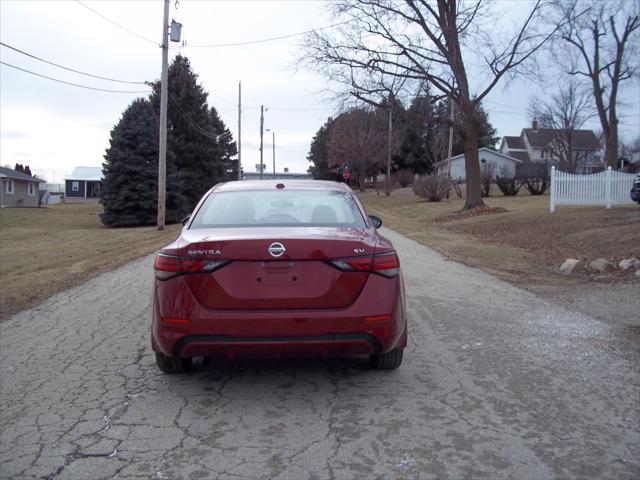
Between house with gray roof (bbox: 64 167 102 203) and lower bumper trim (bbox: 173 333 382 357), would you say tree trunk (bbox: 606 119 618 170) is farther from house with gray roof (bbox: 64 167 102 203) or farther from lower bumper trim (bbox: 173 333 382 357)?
house with gray roof (bbox: 64 167 102 203)

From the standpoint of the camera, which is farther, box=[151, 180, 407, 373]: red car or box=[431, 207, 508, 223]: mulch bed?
box=[431, 207, 508, 223]: mulch bed

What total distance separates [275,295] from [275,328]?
0.22 meters

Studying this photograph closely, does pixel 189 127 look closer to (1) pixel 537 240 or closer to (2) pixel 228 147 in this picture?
(2) pixel 228 147

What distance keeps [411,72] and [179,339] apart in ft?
75.1

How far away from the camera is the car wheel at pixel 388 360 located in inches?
187

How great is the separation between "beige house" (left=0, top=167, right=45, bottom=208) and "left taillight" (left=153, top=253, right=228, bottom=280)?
157 ft

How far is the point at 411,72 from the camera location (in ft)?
82.4

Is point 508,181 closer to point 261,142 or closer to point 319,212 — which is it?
point 319,212

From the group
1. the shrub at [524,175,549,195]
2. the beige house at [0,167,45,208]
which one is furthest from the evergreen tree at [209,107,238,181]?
the shrub at [524,175,549,195]

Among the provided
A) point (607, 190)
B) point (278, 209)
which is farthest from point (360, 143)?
point (278, 209)

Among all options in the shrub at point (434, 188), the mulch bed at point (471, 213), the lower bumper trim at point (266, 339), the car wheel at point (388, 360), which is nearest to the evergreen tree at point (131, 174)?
the mulch bed at point (471, 213)

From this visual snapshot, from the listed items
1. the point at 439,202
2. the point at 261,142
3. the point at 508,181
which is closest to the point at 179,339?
the point at 439,202

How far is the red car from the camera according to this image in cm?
402

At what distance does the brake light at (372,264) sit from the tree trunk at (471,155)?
22.9m
